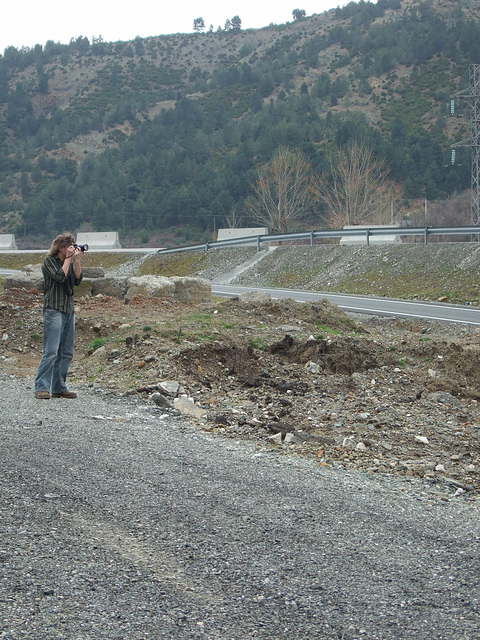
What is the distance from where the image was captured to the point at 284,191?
58.8 metres

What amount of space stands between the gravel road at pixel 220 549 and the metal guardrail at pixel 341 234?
23122 mm

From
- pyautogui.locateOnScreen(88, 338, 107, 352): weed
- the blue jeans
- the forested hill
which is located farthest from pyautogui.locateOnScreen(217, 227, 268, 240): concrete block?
the blue jeans

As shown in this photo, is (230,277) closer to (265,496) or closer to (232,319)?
(232,319)

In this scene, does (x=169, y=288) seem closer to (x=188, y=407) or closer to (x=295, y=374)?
(x=295, y=374)

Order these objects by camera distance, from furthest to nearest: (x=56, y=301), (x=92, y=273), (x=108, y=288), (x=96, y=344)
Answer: (x=92, y=273)
(x=108, y=288)
(x=96, y=344)
(x=56, y=301)

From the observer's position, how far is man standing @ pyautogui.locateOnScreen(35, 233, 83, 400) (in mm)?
8438

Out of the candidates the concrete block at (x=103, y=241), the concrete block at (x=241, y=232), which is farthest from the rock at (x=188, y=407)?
the concrete block at (x=103, y=241)

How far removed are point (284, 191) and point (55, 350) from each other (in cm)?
5173

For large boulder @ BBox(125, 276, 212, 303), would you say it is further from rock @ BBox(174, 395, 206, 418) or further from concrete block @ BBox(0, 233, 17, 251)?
concrete block @ BBox(0, 233, 17, 251)

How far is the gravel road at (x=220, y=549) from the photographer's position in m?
3.55

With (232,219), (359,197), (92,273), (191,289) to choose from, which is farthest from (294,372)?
(232,219)

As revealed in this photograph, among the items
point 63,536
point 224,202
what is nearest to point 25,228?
point 224,202

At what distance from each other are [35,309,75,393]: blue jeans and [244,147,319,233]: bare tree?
45480 millimetres

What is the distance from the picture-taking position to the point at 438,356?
1238 centimetres
